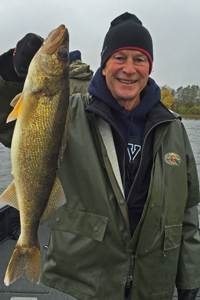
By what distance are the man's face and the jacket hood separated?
223 cm

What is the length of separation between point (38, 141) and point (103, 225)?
755 mm

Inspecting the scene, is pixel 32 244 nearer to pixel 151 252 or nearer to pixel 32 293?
pixel 151 252

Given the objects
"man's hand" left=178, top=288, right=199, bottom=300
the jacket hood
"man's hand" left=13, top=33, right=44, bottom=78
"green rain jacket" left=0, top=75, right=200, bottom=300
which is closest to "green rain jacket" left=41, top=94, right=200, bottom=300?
"green rain jacket" left=0, top=75, right=200, bottom=300

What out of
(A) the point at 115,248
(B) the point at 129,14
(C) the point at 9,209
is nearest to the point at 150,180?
(A) the point at 115,248

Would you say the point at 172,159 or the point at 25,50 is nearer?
the point at 25,50

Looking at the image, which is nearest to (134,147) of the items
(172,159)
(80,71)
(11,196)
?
(172,159)

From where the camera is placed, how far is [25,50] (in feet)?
5.91

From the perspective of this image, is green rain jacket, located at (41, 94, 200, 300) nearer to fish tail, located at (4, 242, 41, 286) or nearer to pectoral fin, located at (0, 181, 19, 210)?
fish tail, located at (4, 242, 41, 286)

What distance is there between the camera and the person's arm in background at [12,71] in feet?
5.90

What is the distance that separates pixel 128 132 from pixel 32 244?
3.77 ft

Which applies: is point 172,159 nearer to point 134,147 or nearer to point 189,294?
point 134,147

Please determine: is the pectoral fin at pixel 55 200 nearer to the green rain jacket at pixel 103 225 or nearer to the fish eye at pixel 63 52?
the green rain jacket at pixel 103 225

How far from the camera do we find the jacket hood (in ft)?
14.3

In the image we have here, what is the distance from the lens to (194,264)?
2174mm
